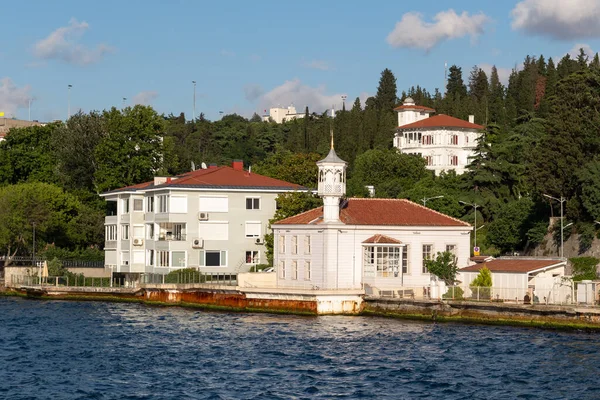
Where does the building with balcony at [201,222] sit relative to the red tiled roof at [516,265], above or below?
above

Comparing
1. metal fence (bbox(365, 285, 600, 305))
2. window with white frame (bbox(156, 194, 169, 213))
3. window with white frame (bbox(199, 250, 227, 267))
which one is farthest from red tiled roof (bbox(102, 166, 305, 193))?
metal fence (bbox(365, 285, 600, 305))

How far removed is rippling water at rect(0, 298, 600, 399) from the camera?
3816 cm

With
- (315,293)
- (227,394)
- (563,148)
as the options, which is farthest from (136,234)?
(227,394)

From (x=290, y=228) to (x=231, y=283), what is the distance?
6981 mm

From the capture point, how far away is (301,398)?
36.8 meters

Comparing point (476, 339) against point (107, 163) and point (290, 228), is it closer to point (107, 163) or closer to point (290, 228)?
point (290, 228)

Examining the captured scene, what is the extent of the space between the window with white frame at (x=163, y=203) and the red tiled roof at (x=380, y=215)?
11932 mm

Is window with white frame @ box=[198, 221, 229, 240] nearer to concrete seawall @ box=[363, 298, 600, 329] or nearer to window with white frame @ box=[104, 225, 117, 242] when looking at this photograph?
window with white frame @ box=[104, 225, 117, 242]

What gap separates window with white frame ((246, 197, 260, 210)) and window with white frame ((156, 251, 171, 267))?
6.74 m

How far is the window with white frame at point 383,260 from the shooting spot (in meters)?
62.4

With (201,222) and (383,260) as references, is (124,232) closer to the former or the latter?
(201,222)

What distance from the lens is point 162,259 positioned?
246ft

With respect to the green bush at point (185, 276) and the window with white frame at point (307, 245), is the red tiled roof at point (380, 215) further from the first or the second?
the green bush at point (185, 276)

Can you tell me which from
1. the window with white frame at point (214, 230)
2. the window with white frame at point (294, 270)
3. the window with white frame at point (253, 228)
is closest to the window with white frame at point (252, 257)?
the window with white frame at point (253, 228)
